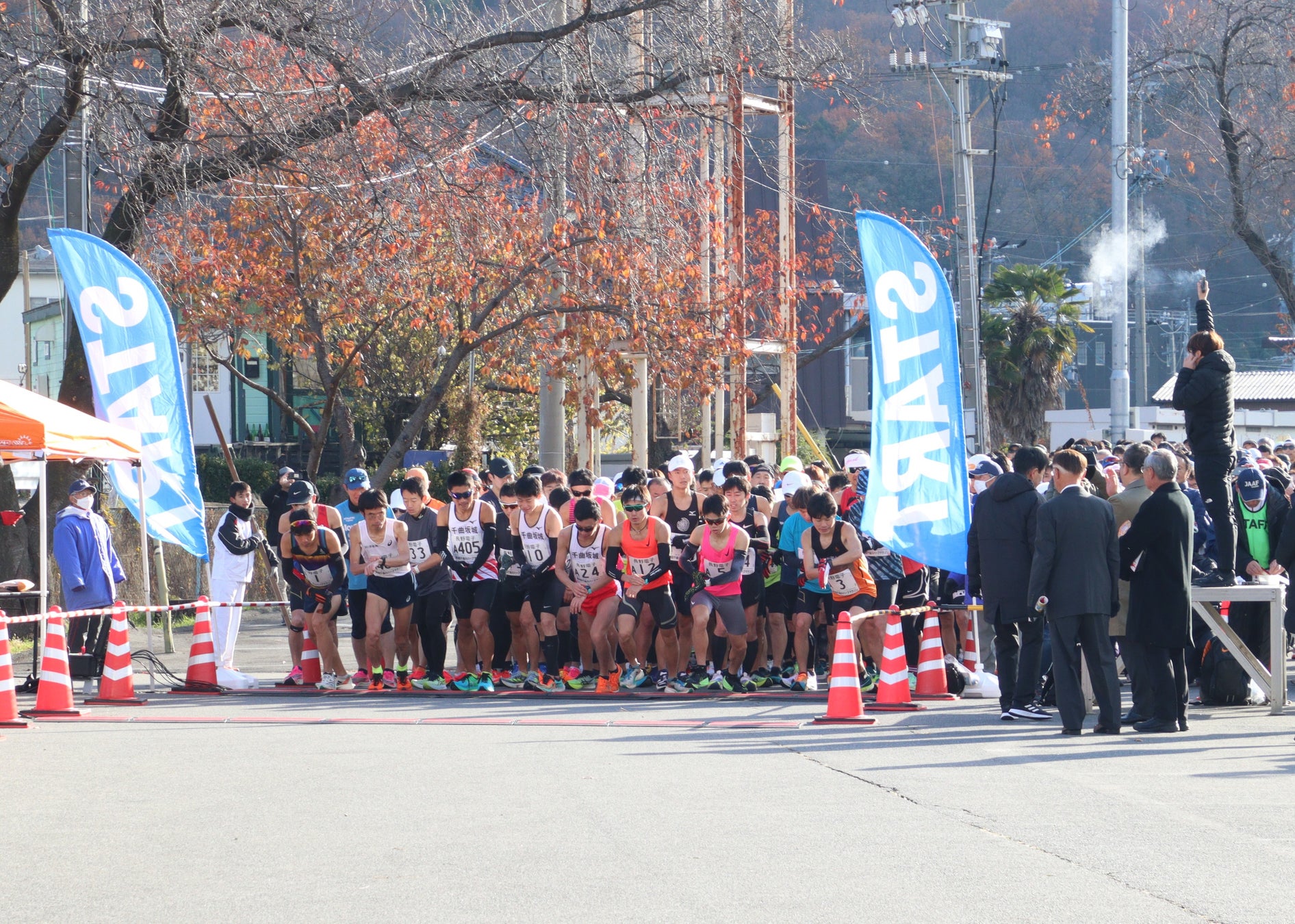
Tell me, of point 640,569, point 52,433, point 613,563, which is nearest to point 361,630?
point 613,563

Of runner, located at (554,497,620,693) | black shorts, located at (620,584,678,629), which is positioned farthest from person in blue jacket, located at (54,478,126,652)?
black shorts, located at (620,584,678,629)

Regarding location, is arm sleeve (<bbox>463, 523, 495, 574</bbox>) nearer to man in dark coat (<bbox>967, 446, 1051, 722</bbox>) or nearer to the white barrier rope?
the white barrier rope

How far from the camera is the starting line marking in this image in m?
11.5

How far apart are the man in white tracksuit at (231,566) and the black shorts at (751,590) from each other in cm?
470

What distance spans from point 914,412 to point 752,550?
2.29m

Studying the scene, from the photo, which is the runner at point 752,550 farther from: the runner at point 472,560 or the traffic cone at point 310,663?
the traffic cone at point 310,663

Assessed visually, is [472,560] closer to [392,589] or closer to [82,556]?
[392,589]

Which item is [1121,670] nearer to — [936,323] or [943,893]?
[936,323]

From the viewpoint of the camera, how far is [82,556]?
13992mm

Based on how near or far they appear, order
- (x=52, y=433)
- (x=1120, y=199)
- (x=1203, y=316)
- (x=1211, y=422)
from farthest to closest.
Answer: (x=1120, y=199)
(x=52, y=433)
(x=1203, y=316)
(x=1211, y=422)

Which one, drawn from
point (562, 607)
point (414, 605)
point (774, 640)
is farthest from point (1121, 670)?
point (414, 605)

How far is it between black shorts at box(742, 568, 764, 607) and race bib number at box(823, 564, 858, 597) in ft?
3.49

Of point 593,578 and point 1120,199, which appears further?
point 1120,199

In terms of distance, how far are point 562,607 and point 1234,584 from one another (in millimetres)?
5743
